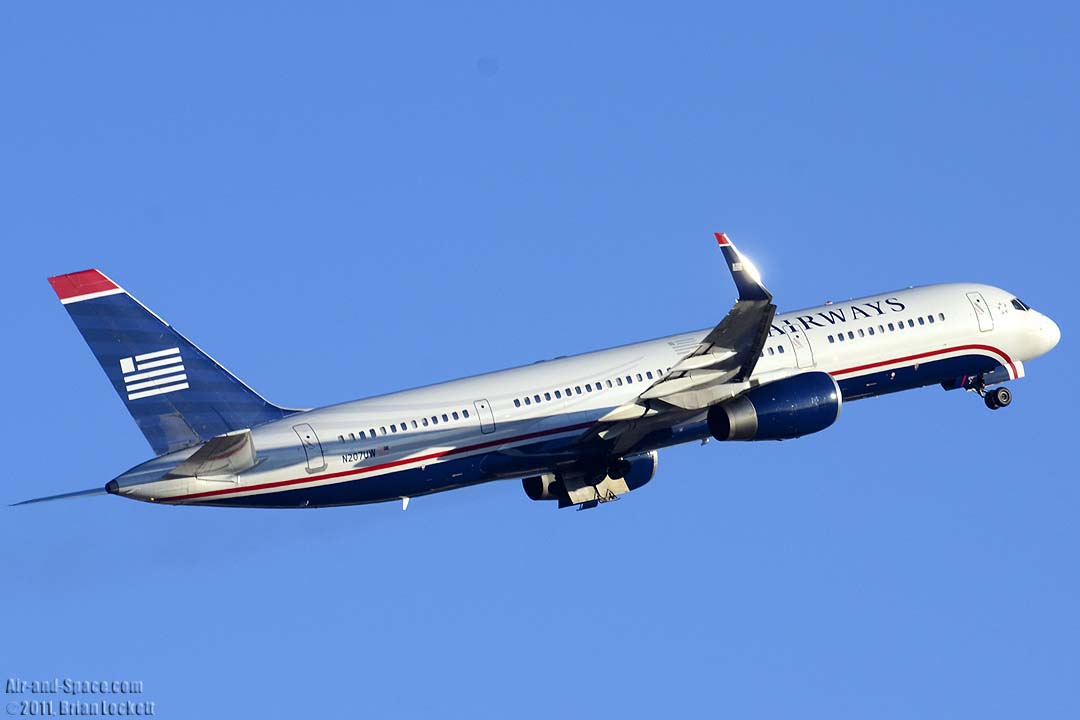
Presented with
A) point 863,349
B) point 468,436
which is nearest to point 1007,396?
point 863,349

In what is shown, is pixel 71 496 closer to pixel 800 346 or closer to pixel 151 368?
pixel 151 368

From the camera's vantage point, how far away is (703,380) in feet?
176

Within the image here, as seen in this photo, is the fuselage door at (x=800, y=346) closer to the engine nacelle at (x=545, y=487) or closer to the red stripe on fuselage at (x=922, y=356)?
the red stripe on fuselage at (x=922, y=356)

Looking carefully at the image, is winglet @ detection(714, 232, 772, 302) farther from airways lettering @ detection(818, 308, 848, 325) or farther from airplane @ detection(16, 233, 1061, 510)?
airways lettering @ detection(818, 308, 848, 325)

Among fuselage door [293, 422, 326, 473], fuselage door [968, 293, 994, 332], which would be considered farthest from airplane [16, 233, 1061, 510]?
fuselage door [968, 293, 994, 332]

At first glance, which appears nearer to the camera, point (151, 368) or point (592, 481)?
point (151, 368)

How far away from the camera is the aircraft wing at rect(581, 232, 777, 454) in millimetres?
51594

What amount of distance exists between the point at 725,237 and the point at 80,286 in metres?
17.5

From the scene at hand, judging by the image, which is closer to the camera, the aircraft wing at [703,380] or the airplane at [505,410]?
the airplane at [505,410]

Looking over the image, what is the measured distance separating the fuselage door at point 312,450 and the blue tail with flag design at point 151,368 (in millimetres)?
2040

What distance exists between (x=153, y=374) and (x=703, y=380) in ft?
50.1

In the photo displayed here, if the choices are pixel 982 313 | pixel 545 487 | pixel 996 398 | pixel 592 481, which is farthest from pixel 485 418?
pixel 996 398

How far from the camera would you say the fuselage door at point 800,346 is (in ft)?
186

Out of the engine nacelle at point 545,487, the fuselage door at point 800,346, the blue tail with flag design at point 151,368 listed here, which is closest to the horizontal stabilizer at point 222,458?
the blue tail with flag design at point 151,368
